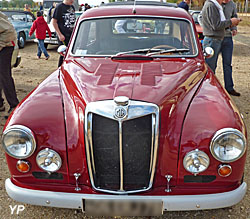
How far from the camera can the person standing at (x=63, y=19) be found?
6535mm

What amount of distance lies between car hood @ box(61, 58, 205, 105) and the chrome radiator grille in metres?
0.15

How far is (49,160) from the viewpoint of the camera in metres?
2.28

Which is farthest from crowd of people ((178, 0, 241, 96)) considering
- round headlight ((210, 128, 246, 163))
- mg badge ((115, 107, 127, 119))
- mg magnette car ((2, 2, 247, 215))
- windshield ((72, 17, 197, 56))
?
mg badge ((115, 107, 127, 119))

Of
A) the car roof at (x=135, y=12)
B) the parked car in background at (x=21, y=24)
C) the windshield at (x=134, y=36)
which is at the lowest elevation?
the parked car in background at (x=21, y=24)

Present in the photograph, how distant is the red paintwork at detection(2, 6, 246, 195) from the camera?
2.26 m

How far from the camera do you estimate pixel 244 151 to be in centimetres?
221

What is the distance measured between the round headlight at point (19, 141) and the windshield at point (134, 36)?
1.54m

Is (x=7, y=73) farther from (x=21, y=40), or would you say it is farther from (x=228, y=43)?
(x=21, y=40)

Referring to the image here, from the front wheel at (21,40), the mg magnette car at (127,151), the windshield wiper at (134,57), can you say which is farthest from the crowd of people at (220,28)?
the front wheel at (21,40)

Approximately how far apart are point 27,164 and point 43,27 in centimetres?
817

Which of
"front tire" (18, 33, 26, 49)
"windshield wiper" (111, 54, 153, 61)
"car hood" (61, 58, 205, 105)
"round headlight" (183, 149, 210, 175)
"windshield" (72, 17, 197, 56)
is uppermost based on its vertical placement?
"windshield" (72, 17, 197, 56)

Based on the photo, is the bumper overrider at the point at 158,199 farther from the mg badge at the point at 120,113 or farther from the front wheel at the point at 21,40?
the front wheel at the point at 21,40

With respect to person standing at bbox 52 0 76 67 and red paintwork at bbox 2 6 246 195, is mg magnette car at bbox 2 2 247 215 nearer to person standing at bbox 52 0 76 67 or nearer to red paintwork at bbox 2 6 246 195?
red paintwork at bbox 2 6 246 195

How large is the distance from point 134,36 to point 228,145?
212cm
